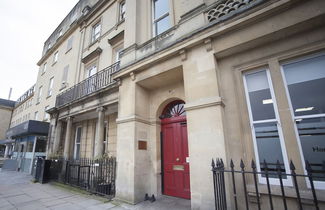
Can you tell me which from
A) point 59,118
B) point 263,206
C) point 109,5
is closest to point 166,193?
point 263,206

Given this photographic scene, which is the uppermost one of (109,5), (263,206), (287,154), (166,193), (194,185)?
(109,5)

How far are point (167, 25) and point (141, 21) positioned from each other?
131 centimetres

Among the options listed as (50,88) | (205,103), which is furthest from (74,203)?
(50,88)

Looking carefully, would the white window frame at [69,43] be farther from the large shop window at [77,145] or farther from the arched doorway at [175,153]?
the arched doorway at [175,153]

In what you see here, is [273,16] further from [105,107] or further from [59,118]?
[59,118]

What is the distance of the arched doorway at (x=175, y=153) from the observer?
522 cm

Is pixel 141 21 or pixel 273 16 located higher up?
pixel 141 21

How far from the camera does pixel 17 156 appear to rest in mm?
15219

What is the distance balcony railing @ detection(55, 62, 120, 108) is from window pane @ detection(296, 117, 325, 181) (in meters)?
6.85

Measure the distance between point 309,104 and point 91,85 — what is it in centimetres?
920

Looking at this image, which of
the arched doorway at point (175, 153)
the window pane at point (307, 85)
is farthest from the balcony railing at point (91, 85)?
the window pane at point (307, 85)

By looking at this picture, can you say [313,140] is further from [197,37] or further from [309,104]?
[197,37]

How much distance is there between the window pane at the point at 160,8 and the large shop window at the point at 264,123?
15.1ft

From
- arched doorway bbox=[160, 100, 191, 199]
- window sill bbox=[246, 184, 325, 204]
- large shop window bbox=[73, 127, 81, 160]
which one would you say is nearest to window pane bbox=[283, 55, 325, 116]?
window sill bbox=[246, 184, 325, 204]
